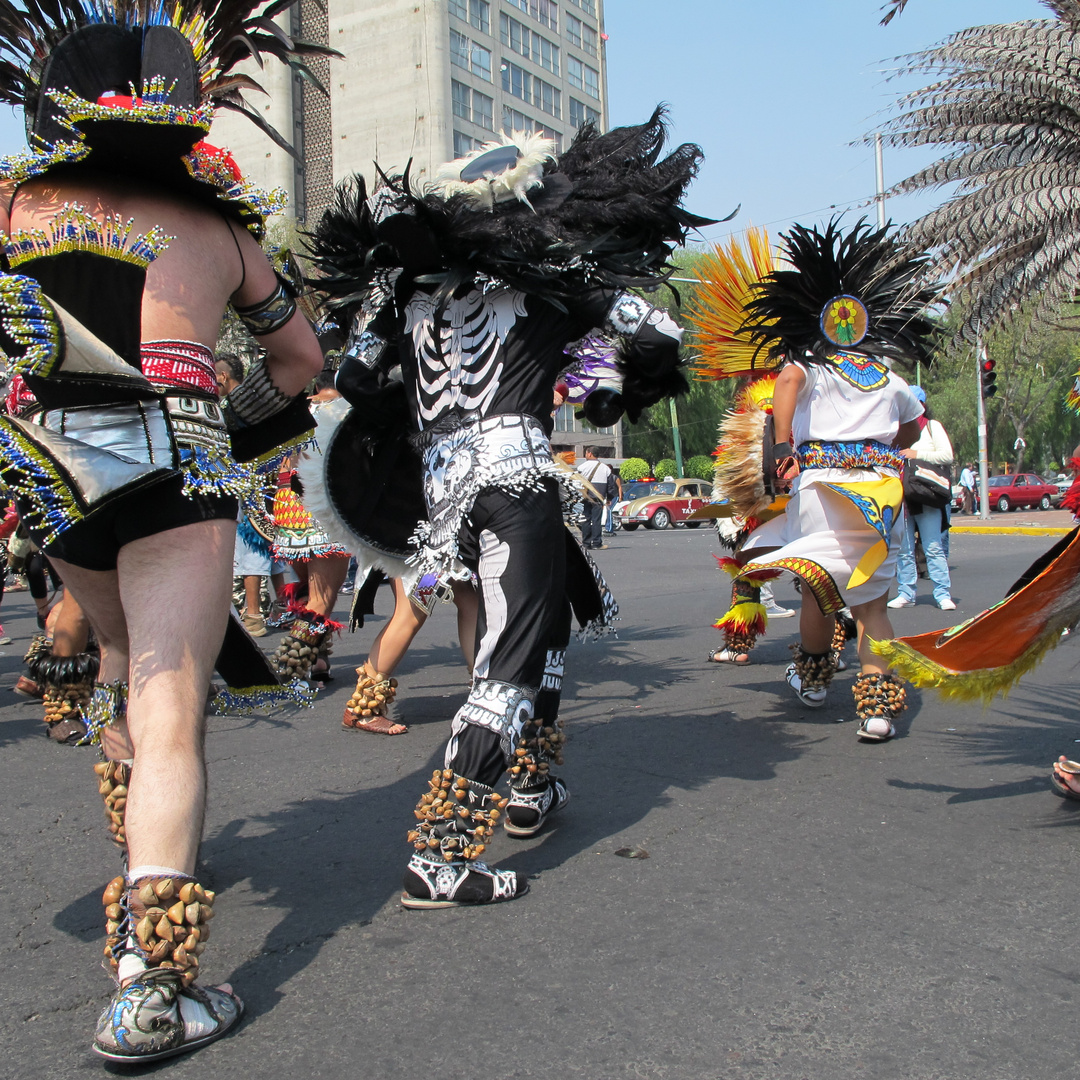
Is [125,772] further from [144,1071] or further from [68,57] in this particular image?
[68,57]

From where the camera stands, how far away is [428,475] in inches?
130

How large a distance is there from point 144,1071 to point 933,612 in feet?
26.2

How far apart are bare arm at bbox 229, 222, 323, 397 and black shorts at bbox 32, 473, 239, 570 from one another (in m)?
0.57

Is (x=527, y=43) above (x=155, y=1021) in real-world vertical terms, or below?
above

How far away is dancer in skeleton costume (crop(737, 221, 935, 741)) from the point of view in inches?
187

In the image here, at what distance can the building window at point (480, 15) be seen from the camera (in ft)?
181

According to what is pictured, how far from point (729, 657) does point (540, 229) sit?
13.3 feet

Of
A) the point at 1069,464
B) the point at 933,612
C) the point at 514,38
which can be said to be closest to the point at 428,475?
the point at 1069,464

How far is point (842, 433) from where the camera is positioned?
492 cm

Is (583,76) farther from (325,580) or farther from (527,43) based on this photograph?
(325,580)

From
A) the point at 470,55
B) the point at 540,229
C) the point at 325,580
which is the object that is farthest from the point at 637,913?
the point at 470,55

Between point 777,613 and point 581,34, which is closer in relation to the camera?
point 777,613

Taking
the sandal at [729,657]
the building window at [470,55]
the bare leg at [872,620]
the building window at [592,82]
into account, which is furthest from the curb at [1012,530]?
the building window at [592,82]

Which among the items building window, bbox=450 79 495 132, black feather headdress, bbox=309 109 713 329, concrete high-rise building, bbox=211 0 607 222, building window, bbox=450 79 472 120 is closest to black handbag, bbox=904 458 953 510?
black feather headdress, bbox=309 109 713 329
